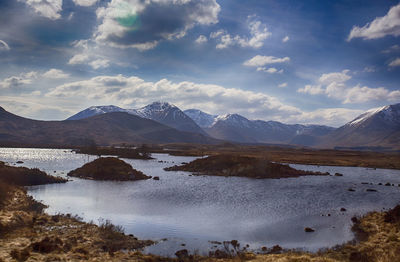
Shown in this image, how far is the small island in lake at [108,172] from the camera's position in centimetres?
7775

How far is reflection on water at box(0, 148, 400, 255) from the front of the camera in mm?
31391

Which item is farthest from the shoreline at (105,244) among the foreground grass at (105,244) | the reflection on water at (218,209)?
the reflection on water at (218,209)

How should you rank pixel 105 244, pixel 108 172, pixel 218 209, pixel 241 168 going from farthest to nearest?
pixel 241 168, pixel 108 172, pixel 218 209, pixel 105 244

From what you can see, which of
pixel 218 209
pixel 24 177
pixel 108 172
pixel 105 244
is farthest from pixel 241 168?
pixel 105 244

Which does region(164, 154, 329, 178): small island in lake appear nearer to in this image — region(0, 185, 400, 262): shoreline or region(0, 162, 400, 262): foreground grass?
region(0, 162, 400, 262): foreground grass

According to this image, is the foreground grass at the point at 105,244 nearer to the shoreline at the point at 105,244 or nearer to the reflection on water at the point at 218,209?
the shoreline at the point at 105,244

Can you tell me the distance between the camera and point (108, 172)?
79.2 meters

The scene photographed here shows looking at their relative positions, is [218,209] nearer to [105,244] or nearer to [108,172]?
[105,244]

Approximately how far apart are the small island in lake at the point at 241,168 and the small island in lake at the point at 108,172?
2512cm

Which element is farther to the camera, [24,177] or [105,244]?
[24,177]

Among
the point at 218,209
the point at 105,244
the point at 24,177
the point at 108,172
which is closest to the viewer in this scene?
the point at 105,244

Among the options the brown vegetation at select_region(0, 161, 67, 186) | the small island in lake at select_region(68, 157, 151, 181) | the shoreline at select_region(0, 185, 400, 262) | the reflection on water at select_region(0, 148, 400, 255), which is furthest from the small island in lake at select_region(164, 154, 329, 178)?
the shoreline at select_region(0, 185, 400, 262)

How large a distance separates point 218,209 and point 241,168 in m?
52.5

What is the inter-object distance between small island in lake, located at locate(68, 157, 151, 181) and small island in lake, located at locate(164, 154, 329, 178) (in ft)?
82.4
